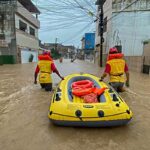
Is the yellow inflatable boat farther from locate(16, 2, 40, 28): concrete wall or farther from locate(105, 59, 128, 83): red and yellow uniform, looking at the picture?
locate(16, 2, 40, 28): concrete wall

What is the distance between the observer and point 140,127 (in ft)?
14.6

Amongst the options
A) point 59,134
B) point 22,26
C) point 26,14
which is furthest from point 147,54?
point 26,14

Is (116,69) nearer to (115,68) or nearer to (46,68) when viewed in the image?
(115,68)

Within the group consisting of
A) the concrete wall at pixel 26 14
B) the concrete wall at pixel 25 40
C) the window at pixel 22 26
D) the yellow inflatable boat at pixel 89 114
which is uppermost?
the concrete wall at pixel 26 14

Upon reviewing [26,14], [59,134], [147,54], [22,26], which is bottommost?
[59,134]

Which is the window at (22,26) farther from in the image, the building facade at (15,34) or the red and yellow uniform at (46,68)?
the red and yellow uniform at (46,68)

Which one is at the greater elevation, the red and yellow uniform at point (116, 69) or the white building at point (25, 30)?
the white building at point (25, 30)

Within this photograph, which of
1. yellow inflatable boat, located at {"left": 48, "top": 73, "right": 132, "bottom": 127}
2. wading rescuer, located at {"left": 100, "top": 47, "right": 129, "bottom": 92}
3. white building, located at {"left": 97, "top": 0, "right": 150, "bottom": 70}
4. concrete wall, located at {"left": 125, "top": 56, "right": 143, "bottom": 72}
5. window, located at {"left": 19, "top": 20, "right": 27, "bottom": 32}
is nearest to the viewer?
yellow inflatable boat, located at {"left": 48, "top": 73, "right": 132, "bottom": 127}

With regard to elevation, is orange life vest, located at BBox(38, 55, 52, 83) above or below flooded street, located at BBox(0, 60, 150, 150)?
above

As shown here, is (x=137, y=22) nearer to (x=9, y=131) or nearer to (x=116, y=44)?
(x=116, y=44)

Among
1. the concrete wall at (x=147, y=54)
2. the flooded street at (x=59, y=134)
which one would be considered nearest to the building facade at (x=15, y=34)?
the concrete wall at (x=147, y=54)

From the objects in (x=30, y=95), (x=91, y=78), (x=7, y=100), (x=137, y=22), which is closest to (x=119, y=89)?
(x=91, y=78)

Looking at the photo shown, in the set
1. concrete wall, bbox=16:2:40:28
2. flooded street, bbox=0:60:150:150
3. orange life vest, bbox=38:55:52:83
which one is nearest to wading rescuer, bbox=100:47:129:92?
flooded street, bbox=0:60:150:150

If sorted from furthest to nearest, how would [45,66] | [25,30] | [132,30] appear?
[25,30]
[132,30]
[45,66]
